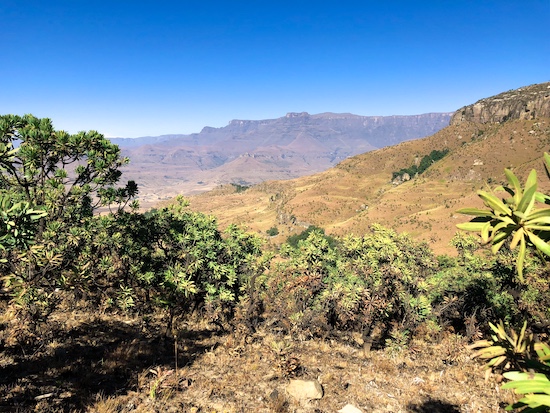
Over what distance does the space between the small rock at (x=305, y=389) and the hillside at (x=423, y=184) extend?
52228mm

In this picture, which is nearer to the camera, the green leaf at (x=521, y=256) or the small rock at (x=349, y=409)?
the green leaf at (x=521, y=256)

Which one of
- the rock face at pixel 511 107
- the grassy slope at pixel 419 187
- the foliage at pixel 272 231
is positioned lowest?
the foliage at pixel 272 231

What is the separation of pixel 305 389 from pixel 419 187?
3834 inches

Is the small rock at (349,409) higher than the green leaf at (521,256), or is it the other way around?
the green leaf at (521,256)

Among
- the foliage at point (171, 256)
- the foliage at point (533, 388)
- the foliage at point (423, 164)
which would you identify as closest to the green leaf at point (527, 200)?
the foliage at point (533, 388)

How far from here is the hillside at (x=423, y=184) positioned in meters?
72.6

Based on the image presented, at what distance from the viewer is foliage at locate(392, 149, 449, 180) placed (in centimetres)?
12050

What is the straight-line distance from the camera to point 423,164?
122438 mm

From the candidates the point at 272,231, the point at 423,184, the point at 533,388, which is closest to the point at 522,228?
the point at 533,388

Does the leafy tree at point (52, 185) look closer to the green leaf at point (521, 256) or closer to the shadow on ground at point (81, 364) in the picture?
the shadow on ground at point (81, 364)

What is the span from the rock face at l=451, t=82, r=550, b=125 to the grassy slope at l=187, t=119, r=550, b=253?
4.44 meters

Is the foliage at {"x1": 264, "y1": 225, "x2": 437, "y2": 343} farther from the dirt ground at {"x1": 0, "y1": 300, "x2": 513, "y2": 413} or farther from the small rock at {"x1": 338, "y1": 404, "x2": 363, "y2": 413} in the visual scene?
the small rock at {"x1": 338, "y1": 404, "x2": 363, "y2": 413}

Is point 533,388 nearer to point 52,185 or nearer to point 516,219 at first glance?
point 516,219

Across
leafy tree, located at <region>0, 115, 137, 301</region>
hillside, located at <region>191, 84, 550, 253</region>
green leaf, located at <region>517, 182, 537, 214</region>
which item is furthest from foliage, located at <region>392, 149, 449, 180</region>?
green leaf, located at <region>517, 182, 537, 214</region>
